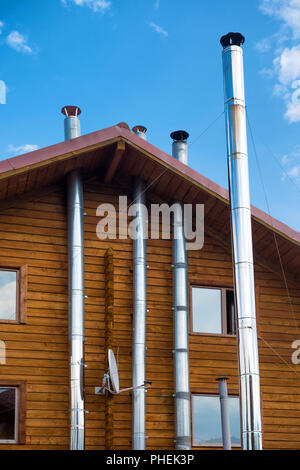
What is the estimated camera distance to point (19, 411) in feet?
55.0

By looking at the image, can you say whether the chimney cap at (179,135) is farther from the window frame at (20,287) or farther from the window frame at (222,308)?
the window frame at (20,287)

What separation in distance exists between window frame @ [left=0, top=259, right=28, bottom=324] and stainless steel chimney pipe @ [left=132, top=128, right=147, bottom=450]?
96.5 inches

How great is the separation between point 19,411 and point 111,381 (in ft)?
6.67

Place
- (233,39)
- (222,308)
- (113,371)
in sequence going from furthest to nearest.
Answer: (222,308) < (113,371) < (233,39)

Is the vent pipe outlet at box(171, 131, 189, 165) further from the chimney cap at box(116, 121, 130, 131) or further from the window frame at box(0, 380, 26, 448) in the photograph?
the window frame at box(0, 380, 26, 448)

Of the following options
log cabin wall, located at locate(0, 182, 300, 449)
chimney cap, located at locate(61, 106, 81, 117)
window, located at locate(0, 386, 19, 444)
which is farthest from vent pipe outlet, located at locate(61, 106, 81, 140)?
window, located at locate(0, 386, 19, 444)

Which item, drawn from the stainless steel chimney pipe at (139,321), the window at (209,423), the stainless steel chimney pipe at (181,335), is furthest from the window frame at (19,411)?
the window at (209,423)

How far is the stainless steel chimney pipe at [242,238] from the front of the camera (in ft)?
46.7

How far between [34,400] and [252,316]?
5264 mm

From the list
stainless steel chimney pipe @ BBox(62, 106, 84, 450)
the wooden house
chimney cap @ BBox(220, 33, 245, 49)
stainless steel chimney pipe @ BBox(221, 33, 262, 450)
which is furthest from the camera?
the wooden house

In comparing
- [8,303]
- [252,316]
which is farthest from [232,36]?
[8,303]

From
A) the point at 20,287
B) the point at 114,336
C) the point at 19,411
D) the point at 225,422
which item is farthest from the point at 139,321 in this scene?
the point at 19,411

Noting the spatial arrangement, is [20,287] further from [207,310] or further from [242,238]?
[242,238]

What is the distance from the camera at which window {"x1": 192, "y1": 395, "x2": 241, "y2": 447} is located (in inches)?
711
